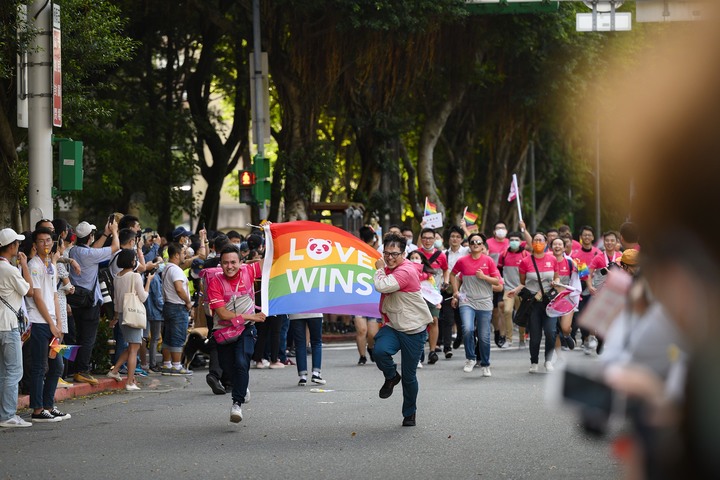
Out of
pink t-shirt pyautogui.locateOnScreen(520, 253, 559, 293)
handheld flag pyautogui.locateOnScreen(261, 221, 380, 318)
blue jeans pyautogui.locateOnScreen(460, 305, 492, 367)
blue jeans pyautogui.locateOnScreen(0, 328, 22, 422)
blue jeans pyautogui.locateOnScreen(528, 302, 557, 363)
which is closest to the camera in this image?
blue jeans pyautogui.locateOnScreen(0, 328, 22, 422)

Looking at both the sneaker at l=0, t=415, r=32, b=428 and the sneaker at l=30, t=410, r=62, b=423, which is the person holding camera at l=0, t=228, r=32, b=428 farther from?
the sneaker at l=30, t=410, r=62, b=423

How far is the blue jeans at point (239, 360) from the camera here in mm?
11188

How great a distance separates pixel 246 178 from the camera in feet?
80.5

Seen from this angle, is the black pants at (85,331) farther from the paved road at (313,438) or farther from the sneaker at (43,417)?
the sneaker at (43,417)

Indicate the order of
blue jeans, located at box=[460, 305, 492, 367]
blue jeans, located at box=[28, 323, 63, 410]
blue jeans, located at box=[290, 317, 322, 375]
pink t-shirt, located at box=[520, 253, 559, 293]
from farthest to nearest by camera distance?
pink t-shirt, located at box=[520, 253, 559, 293] → blue jeans, located at box=[460, 305, 492, 367] → blue jeans, located at box=[290, 317, 322, 375] → blue jeans, located at box=[28, 323, 63, 410]

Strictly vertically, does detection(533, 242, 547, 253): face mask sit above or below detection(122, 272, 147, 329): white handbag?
above

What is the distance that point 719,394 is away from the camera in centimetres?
231

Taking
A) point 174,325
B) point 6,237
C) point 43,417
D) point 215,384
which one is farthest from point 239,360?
point 174,325

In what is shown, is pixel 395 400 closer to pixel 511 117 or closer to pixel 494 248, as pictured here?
pixel 494 248

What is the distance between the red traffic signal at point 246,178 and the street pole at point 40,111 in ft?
30.9

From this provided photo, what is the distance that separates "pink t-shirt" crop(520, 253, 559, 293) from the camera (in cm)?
1677

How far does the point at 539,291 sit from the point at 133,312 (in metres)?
5.43

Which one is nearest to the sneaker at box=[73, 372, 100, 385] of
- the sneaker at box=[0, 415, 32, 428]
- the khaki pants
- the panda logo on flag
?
the sneaker at box=[0, 415, 32, 428]

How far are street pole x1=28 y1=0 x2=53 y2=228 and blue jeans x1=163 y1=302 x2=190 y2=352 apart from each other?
2.46 metres
